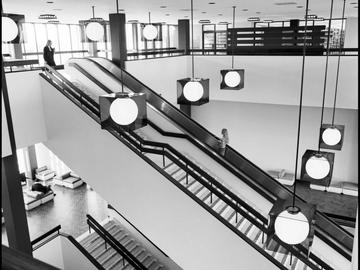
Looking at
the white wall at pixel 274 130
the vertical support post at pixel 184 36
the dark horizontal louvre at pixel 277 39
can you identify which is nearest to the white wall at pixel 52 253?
the vertical support post at pixel 184 36

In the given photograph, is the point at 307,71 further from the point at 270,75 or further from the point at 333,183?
the point at 333,183

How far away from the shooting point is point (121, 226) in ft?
41.4

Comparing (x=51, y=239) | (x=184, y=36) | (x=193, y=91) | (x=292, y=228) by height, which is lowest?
(x=51, y=239)

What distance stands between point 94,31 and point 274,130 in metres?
9.42

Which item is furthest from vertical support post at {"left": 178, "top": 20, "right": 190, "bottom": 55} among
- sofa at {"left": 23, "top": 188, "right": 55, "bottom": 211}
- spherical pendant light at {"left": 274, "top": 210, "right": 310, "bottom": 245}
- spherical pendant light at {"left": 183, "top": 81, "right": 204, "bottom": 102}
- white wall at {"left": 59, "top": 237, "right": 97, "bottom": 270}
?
spherical pendant light at {"left": 274, "top": 210, "right": 310, "bottom": 245}

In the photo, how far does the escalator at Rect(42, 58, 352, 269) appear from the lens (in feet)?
23.6

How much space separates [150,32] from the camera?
11141 millimetres

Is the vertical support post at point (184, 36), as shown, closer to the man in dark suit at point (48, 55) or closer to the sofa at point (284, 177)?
the man in dark suit at point (48, 55)

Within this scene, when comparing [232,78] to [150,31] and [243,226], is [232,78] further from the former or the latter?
[243,226]

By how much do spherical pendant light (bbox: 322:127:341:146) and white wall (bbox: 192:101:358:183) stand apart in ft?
23.9

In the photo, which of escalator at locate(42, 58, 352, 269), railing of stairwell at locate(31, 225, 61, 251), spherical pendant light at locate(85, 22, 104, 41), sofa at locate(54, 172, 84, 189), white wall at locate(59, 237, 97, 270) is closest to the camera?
escalator at locate(42, 58, 352, 269)

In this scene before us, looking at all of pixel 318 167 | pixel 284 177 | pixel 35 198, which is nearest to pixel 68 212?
pixel 35 198

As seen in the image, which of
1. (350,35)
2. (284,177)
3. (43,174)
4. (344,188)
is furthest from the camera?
(43,174)

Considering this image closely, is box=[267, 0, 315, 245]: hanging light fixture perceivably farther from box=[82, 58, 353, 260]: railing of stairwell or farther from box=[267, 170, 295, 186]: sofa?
box=[267, 170, 295, 186]: sofa
